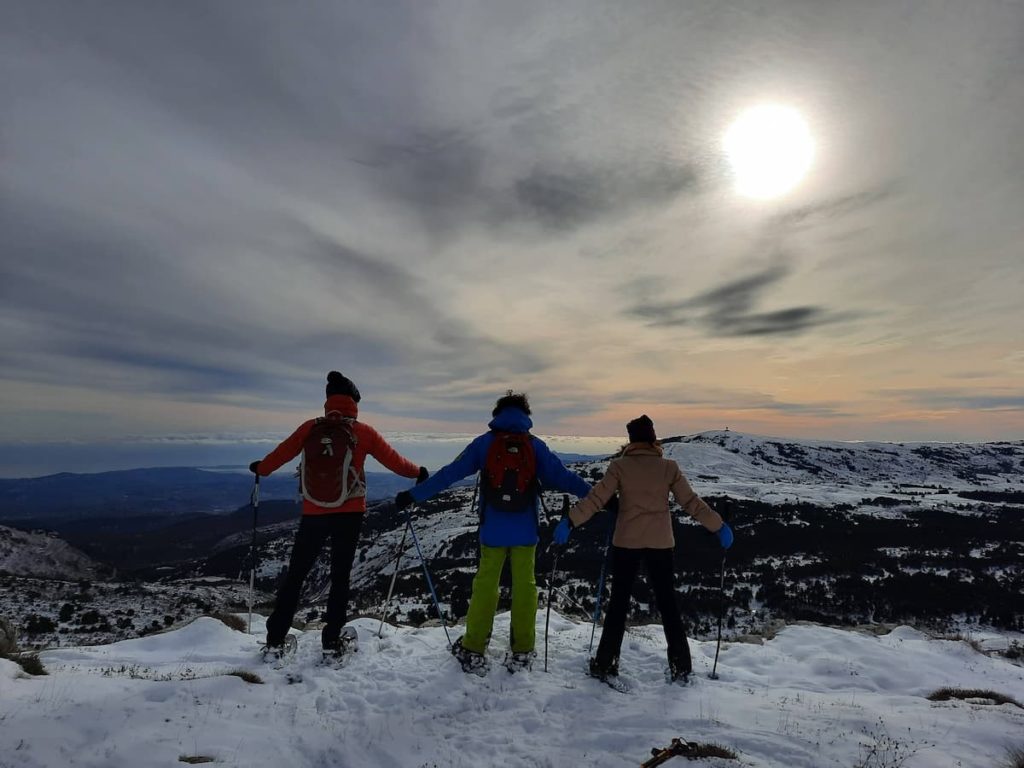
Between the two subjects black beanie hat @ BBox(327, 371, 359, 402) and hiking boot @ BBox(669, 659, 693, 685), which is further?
black beanie hat @ BBox(327, 371, 359, 402)

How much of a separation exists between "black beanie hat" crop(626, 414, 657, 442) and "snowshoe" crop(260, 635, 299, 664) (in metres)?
5.48

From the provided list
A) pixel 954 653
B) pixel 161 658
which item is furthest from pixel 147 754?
pixel 954 653

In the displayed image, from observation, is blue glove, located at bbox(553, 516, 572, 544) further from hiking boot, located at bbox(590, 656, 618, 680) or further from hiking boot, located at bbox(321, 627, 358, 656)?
hiking boot, located at bbox(321, 627, 358, 656)

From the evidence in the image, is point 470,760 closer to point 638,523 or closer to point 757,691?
point 638,523

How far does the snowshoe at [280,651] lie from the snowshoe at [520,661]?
2.96m

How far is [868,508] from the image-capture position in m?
61.5

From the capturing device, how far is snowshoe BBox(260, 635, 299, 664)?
6461 mm

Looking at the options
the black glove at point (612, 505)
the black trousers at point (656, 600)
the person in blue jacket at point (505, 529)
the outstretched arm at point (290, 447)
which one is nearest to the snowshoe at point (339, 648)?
the person in blue jacket at point (505, 529)

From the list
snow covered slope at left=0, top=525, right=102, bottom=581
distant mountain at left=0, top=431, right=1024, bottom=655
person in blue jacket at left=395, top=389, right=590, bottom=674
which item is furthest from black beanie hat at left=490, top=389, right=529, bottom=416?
snow covered slope at left=0, top=525, right=102, bottom=581

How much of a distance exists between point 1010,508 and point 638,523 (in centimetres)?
8467

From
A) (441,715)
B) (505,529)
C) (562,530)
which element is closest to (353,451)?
(505,529)

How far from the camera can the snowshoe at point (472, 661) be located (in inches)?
248

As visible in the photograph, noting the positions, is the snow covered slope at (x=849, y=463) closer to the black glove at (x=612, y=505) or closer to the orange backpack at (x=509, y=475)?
the black glove at (x=612, y=505)

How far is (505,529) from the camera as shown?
6312 mm
